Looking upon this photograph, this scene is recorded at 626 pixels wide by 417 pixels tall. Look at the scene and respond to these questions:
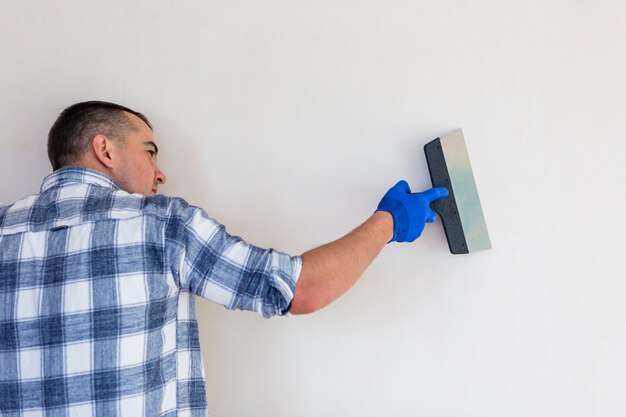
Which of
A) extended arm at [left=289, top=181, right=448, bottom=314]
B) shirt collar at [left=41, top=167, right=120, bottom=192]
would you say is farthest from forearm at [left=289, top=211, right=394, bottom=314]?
shirt collar at [left=41, top=167, right=120, bottom=192]

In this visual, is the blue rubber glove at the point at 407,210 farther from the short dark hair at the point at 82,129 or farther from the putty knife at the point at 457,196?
the short dark hair at the point at 82,129

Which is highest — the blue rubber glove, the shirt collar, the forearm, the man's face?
the man's face

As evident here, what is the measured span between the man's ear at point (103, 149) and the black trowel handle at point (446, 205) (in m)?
0.74

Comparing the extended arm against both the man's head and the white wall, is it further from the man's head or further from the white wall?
the man's head

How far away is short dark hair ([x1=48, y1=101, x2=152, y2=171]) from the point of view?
3.88 feet

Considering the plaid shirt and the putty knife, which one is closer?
the plaid shirt

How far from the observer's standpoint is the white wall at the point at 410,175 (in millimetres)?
1384

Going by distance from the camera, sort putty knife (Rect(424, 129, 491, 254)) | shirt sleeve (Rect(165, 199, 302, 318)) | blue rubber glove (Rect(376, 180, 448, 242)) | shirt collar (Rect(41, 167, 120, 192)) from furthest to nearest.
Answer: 1. putty knife (Rect(424, 129, 491, 254))
2. blue rubber glove (Rect(376, 180, 448, 242))
3. shirt collar (Rect(41, 167, 120, 192))
4. shirt sleeve (Rect(165, 199, 302, 318))

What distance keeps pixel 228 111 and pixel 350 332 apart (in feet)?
2.11

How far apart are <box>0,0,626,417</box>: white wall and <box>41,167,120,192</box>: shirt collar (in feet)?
1.15

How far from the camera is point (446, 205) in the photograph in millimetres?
1333

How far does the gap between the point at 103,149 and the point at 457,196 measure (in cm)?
81

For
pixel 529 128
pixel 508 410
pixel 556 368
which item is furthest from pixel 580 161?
pixel 508 410

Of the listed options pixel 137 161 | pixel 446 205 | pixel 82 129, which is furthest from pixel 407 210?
pixel 82 129
